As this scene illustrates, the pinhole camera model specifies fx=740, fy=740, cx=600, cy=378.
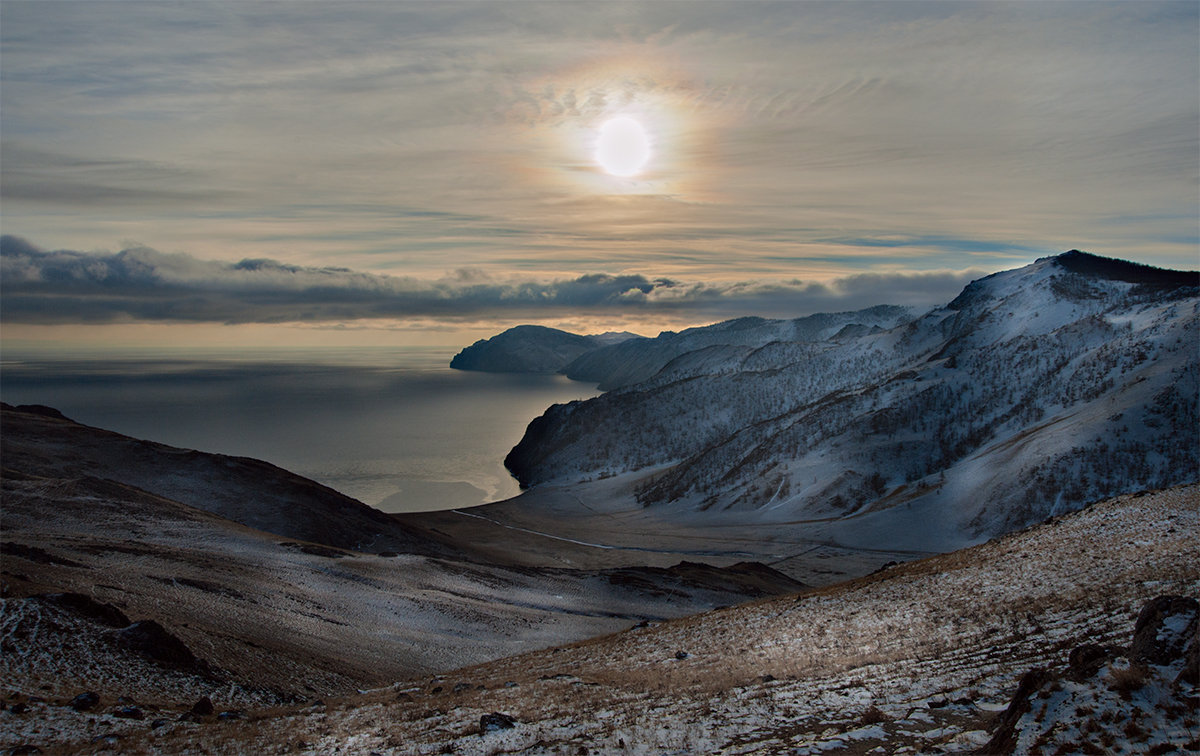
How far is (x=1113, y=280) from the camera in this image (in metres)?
166

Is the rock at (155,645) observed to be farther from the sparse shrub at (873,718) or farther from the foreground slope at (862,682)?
the sparse shrub at (873,718)

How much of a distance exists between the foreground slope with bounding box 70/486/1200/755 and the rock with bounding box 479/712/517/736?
0.06 meters

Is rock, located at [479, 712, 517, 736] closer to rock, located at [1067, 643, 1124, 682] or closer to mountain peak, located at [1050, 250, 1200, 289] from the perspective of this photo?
rock, located at [1067, 643, 1124, 682]

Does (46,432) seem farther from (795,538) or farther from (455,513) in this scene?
(795,538)

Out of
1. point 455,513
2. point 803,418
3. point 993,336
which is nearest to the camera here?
point 455,513

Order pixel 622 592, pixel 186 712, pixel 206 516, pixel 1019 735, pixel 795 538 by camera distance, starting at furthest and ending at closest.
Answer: pixel 795 538 → pixel 206 516 → pixel 622 592 → pixel 186 712 → pixel 1019 735

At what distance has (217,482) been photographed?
73.9 metres

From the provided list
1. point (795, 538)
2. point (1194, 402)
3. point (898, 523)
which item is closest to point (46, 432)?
point (795, 538)

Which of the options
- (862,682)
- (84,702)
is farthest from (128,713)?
(862,682)

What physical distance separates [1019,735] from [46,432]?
95.0 meters

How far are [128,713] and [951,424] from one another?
12842 centimetres

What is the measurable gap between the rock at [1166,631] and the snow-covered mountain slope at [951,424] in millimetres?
84546

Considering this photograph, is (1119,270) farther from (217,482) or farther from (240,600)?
(240,600)

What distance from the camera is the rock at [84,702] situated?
699 inches
